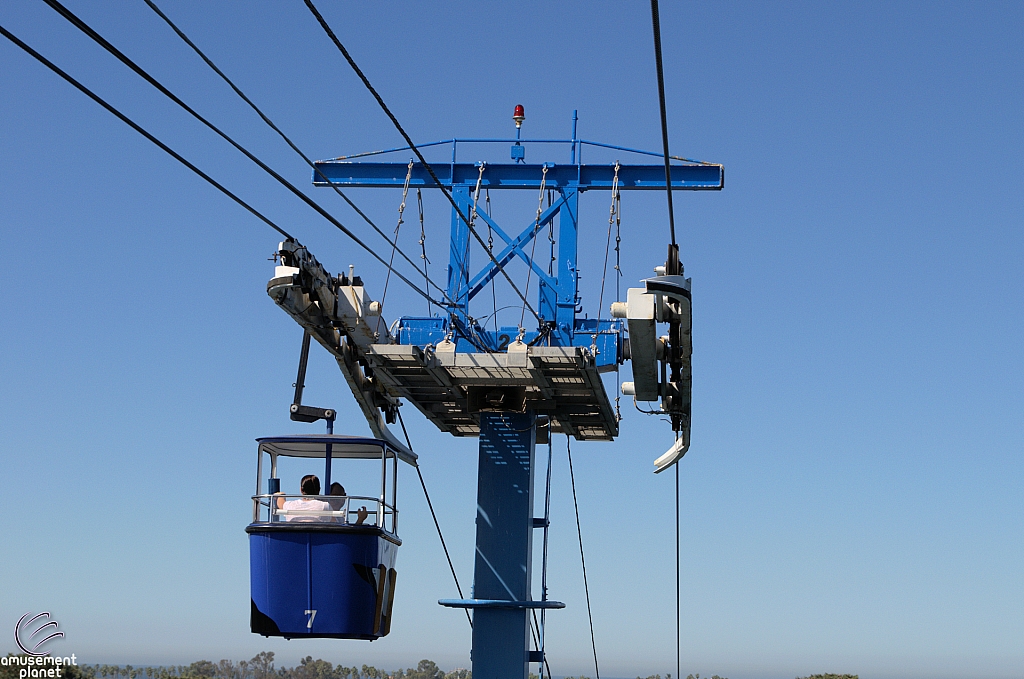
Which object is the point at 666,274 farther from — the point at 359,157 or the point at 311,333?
the point at 359,157

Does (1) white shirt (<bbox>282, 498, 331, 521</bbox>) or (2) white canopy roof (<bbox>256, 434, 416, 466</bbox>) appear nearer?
(1) white shirt (<bbox>282, 498, 331, 521</bbox>)

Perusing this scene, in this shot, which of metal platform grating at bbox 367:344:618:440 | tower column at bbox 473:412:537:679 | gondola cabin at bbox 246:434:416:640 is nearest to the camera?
gondola cabin at bbox 246:434:416:640

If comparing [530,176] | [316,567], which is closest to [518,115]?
[530,176]

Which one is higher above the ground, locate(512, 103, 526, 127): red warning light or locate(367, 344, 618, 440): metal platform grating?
locate(512, 103, 526, 127): red warning light

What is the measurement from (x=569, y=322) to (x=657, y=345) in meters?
4.37

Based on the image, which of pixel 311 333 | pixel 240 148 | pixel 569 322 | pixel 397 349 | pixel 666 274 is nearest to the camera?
pixel 240 148

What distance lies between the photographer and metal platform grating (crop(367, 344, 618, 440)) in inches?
704

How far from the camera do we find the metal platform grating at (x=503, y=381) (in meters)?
17.9

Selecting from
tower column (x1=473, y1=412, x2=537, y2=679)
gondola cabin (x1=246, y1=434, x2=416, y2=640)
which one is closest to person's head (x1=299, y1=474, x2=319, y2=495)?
gondola cabin (x1=246, y1=434, x2=416, y2=640)

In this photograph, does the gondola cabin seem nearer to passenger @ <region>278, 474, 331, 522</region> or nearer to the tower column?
passenger @ <region>278, 474, 331, 522</region>

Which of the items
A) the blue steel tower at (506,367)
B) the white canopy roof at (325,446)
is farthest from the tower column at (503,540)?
the white canopy roof at (325,446)

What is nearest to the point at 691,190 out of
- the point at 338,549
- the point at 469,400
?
the point at 469,400

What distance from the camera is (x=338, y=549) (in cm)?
1362

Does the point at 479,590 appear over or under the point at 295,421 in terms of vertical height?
under
